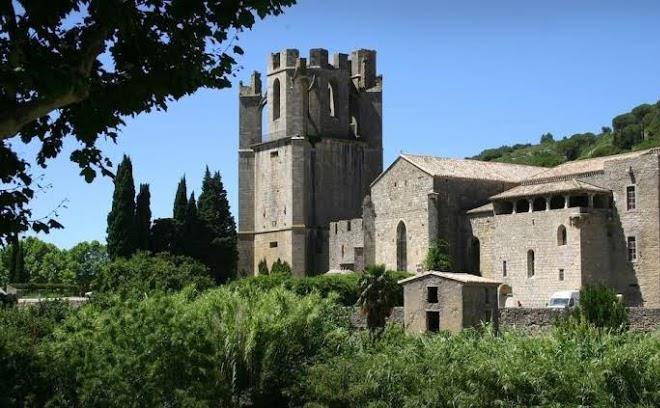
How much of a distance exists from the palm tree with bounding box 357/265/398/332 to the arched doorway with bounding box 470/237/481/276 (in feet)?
44.6

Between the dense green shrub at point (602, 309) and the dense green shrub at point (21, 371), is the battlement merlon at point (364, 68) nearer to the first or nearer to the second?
the dense green shrub at point (602, 309)

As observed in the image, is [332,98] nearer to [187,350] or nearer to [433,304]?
[433,304]

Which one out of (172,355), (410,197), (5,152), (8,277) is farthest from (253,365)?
(8,277)

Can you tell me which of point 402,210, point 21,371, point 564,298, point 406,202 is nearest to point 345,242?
point 402,210

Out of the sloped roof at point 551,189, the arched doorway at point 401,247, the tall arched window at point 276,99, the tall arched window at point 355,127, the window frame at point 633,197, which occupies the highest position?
the tall arched window at point 276,99

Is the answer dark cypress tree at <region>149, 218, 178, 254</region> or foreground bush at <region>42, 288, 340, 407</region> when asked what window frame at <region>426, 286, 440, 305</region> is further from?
dark cypress tree at <region>149, 218, 178, 254</region>

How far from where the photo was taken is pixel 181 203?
6406 cm

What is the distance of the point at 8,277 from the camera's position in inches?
2840

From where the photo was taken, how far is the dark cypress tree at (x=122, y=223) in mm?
58156

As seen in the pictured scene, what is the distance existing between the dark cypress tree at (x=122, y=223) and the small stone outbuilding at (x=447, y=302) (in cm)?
2456

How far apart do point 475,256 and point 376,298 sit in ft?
48.8

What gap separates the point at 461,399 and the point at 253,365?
564 centimetres

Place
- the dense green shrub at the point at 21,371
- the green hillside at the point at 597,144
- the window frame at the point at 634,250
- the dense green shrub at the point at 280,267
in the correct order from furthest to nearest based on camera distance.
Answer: the green hillside at the point at 597,144 → the dense green shrub at the point at 280,267 → the window frame at the point at 634,250 → the dense green shrub at the point at 21,371

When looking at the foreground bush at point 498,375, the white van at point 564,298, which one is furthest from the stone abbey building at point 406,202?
the foreground bush at point 498,375
